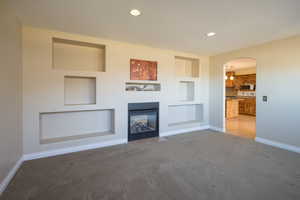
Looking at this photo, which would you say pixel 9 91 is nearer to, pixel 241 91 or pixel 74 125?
pixel 74 125

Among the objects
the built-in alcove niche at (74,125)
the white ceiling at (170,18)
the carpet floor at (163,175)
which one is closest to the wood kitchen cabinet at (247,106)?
the carpet floor at (163,175)

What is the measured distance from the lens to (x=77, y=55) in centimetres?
330

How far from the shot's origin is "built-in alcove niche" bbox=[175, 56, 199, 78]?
4785 millimetres

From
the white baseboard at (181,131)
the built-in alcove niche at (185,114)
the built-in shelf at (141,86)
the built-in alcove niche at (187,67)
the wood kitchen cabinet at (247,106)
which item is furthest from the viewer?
the wood kitchen cabinet at (247,106)

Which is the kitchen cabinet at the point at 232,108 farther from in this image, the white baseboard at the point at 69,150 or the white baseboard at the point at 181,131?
the white baseboard at the point at 69,150

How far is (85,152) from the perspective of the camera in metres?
3.00

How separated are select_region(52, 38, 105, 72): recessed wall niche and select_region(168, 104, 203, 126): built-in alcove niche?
2564 millimetres

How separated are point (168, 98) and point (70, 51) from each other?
2.80 meters

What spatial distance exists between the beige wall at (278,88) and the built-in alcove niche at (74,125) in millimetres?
3917

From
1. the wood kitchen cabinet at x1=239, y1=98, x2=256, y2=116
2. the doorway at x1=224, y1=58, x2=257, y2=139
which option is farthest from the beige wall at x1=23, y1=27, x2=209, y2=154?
the wood kitchen cabinet at x1=239, y1=98, x2=256, y2=116

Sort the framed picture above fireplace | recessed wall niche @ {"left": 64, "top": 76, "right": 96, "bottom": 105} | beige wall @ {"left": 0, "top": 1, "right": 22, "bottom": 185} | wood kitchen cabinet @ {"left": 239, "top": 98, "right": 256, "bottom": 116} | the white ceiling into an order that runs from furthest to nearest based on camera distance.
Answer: wood kitchen cabinet @ {"left": 239, "top": 98, "right": 256, "bottom": 116}
the framed picture above fireplace
recessed wall niche @ {"left": 64, "top": 76, "right": 96, "bottom": 105}
the white ceiling
beige wall @ {"left": 0, "top": 1, "right": 22, "bottom": 185}

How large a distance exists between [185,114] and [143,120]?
1771 millimetres

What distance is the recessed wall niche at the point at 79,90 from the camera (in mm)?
3266

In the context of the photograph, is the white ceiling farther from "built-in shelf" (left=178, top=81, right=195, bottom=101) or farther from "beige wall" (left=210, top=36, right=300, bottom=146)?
"built-in shelf" (left=178, top=81, right=195, bottom=101)
